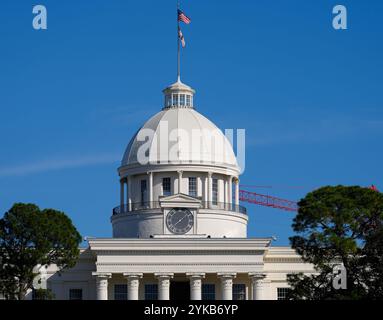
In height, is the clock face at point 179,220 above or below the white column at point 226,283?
above

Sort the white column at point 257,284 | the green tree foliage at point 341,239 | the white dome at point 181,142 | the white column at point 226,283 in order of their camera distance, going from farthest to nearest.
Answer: the white dome at point 181,142 < the white column at point 226,283 < the white column at point 257,284 < the green tree foliage at point 341,239

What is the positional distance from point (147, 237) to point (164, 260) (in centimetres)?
556

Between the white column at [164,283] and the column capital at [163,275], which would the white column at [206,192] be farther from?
the white column at [164,283]

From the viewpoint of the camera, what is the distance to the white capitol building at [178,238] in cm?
9412

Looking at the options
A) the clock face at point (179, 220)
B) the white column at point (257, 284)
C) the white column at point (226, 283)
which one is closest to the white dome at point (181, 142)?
the clock face at point (179, 220)

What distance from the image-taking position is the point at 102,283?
93.2 metres

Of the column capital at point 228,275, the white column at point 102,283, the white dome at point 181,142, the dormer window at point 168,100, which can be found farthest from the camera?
the dormer window at point 168,100

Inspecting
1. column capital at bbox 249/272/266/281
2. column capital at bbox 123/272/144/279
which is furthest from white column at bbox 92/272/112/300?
column capital at bbox 249/272/266/281

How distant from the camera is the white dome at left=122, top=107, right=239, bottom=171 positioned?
343ft

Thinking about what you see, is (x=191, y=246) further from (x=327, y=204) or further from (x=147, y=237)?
(x=327, y=204)

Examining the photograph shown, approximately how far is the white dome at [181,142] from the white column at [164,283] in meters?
13.6

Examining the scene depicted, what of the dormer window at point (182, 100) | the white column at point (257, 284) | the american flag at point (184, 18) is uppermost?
the american flag at point (184, 18)

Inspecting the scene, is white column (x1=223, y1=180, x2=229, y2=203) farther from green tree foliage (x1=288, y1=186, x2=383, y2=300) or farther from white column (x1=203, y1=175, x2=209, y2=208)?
green tree foliage (x1=288, y1=186, x2=383, y2=300)

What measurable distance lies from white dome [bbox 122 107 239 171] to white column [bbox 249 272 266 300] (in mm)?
14398
